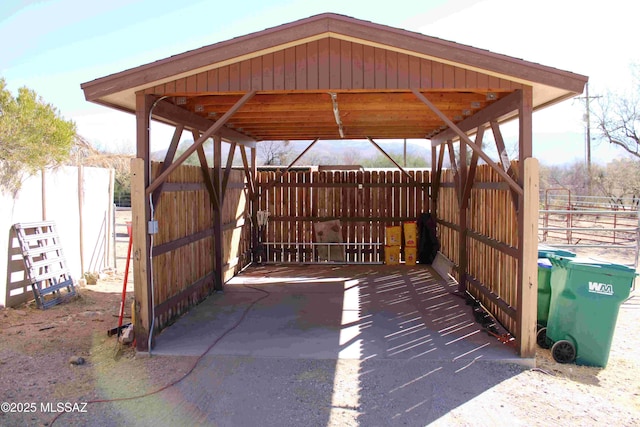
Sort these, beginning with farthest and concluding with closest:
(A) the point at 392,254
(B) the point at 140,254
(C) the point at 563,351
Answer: (A) the point at 392,254 < (B) the point at 140,254 < (C) the point at 563,351

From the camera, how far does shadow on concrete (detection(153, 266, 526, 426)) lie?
13.5ft

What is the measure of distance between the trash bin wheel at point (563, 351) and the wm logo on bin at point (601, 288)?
1.90ft

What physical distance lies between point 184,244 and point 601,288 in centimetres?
478

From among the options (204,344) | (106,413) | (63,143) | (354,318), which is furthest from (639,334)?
(63,143)

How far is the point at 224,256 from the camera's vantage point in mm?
9070

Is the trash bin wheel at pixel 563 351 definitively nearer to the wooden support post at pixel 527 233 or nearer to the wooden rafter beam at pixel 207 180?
the wooden support post at pixel 527 233

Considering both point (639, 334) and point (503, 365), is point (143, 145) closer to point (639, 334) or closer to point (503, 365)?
point (503, 365)

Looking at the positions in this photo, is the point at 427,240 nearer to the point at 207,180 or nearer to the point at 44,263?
→ the point at 207,180

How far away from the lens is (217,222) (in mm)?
8430

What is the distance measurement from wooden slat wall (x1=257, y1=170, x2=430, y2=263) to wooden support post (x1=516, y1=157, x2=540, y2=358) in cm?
625

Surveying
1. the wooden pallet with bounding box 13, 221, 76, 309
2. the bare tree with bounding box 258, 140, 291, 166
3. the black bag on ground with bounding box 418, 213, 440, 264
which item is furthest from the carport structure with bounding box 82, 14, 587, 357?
the bare tree with bounding box 258, 140, 291, 166

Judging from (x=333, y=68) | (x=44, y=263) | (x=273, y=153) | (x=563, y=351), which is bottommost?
(x=563, y=351)

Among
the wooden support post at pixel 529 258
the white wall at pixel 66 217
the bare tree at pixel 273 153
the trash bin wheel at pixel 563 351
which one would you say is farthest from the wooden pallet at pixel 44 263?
the bare tree at pixel 273 153

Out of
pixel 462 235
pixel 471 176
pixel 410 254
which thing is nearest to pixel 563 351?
pixel 471 176
